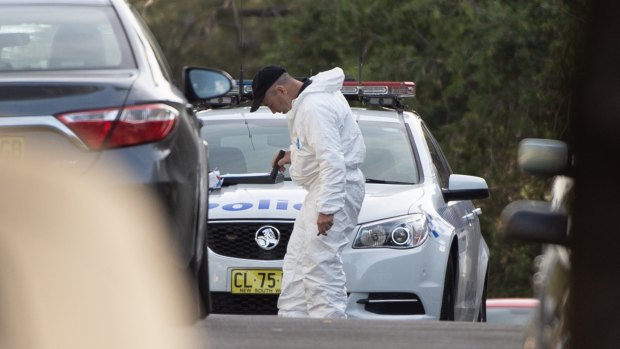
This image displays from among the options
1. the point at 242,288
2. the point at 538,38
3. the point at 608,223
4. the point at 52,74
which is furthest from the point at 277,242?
the point at 538,38

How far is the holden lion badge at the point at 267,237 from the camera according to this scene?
10.3 metres

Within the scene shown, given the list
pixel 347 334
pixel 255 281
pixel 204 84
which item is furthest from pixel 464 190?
pixel 204 84

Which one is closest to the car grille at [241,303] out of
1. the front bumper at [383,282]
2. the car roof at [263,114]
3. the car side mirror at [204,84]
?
the front bumper at [383,282]

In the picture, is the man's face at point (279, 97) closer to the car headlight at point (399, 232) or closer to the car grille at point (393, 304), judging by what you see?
the car headlight at point (399, 232)

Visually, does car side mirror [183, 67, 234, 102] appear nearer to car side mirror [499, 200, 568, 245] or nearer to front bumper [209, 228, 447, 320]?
front bumper [209, 228, 447, 320]

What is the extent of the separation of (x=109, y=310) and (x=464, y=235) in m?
5.89

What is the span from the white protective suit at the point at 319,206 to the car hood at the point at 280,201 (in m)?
0.15

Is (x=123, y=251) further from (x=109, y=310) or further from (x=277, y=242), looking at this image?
(x=277, y=242)

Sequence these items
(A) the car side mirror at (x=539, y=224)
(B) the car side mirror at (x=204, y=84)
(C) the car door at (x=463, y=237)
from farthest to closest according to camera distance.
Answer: (C) the car door at (x=463, y=237) < (B) the car side mirror at (x=204, y=84) < (A) the car side mirror at (x=539, y=224)

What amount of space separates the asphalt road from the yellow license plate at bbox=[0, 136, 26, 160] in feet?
4.93

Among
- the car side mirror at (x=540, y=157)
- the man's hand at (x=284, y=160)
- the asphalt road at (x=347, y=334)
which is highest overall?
the car side mirror at (x=540, y=157)

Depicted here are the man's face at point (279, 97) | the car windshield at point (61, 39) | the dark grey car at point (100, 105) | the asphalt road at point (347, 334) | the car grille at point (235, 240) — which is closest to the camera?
the dark grey car at point (100, 105)

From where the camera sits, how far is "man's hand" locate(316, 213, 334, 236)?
9969 millimetres

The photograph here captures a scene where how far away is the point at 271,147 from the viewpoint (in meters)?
11.7
